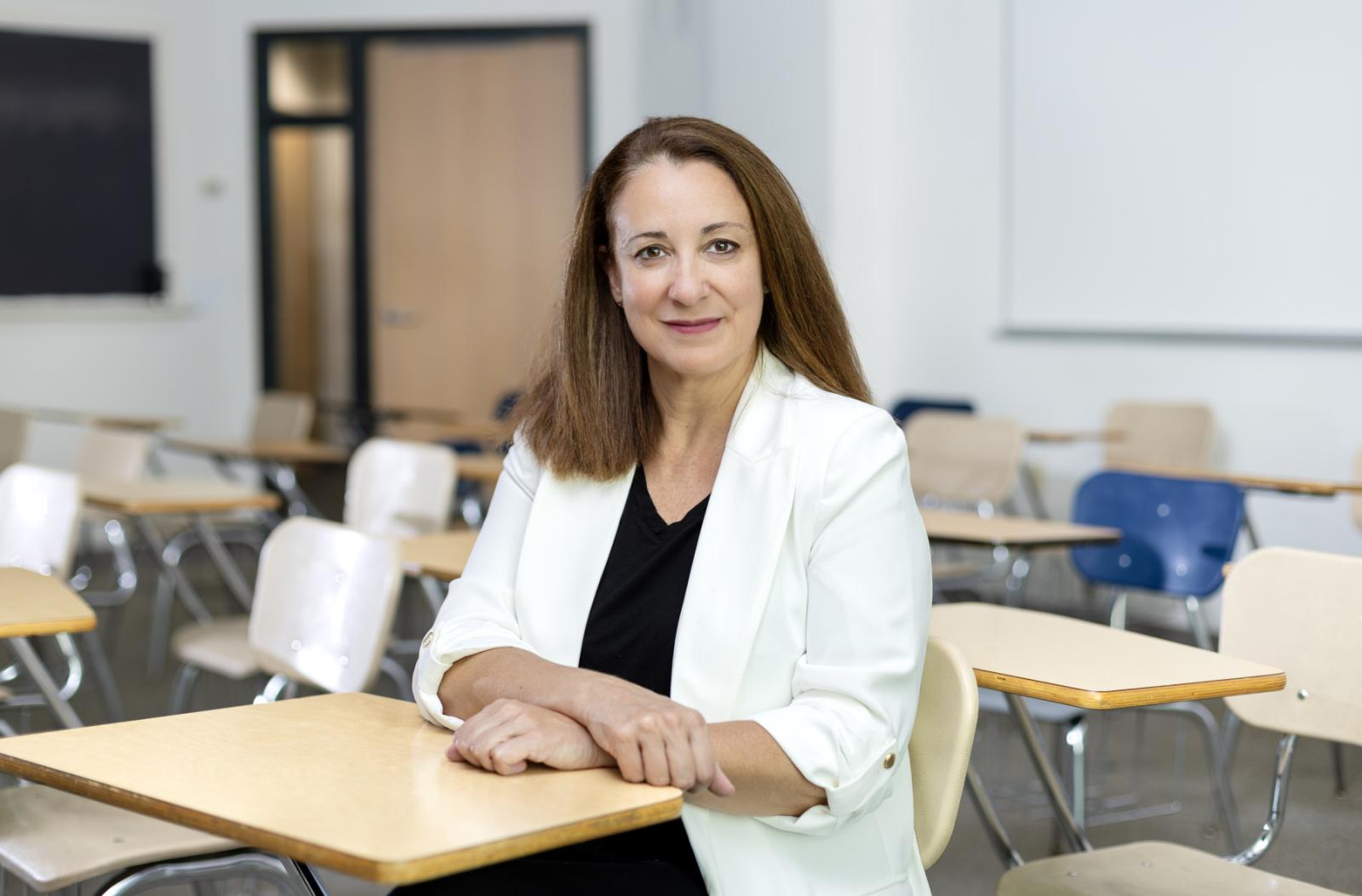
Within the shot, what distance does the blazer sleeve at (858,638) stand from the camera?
160 cm

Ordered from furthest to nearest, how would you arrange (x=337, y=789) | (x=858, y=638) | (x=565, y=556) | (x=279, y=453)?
(x=279, y=453)
(x=565, y=556)
(x=858, y=638)
(x=337, y=789)

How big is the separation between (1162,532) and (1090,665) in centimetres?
202

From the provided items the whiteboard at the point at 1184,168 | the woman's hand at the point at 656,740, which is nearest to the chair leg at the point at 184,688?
the woman's hand at the point at 656,740

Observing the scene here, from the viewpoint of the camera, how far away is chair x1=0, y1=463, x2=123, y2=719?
351cm

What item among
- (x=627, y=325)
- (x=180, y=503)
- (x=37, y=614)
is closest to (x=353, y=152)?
(x=180, y=503)

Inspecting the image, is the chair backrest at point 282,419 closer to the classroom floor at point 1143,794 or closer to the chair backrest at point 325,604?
the classroom floor at point 1143,794

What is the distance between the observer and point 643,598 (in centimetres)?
182

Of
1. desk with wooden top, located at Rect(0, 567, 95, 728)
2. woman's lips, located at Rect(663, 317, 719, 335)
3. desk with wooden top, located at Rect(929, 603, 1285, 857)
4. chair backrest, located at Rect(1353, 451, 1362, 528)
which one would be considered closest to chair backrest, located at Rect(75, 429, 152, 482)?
desk with wooden top, located at Rect(0, 567, 95, 728)

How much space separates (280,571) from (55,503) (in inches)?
44.8

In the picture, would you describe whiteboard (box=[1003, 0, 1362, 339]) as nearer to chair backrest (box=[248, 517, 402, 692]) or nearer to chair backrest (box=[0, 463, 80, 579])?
chair backrest (box=[248, 517, 402, 692])

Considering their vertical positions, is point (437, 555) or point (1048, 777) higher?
point (437, 555)

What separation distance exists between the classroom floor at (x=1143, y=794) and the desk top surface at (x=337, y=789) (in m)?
1.48

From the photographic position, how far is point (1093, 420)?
6547 mm

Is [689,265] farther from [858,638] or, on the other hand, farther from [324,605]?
[324,605]
